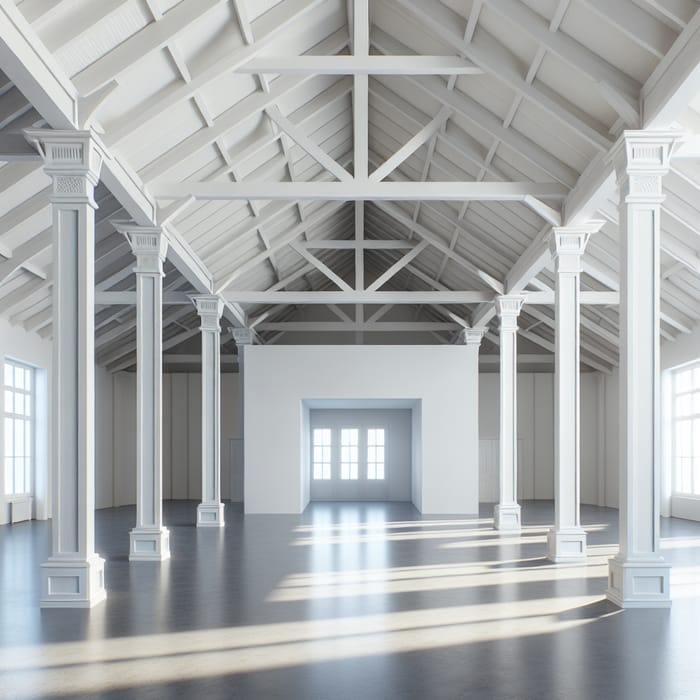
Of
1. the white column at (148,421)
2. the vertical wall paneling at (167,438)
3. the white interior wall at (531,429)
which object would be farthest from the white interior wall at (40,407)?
the white interior wall at (531,429)

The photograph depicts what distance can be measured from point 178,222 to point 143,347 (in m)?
2.08

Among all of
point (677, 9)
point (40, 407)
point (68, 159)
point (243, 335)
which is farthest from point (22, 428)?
point (677, 9)

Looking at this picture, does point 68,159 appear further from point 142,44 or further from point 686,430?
point 686,430

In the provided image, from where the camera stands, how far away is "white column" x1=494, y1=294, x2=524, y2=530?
15.4 meters

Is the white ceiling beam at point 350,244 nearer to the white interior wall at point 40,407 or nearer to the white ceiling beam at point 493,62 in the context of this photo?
the white interior wall at point 40,407

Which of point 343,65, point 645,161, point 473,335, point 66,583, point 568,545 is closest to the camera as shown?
point 66,583

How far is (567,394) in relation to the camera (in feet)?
36.1

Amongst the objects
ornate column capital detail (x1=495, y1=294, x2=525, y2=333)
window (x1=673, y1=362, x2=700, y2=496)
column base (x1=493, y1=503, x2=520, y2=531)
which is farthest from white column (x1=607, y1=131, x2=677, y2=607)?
window (x1=673, y1=362, x2=700, y2=496)

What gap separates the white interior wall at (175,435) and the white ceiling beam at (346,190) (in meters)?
12.8

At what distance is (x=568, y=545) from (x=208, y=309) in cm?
795

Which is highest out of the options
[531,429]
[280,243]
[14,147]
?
[280,243]

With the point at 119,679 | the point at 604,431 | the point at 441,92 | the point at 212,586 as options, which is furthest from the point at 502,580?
the point at 604,431

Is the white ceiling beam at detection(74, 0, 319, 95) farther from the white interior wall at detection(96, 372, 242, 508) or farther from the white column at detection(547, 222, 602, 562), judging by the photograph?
the white interior wall at detection(96, 372, 242, 508)

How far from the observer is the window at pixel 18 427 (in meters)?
16.5
